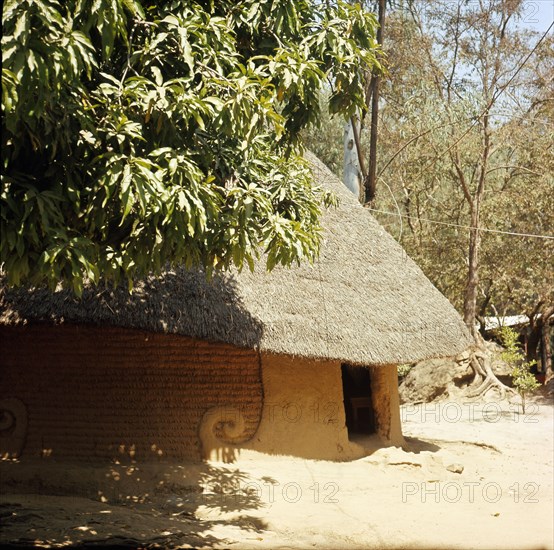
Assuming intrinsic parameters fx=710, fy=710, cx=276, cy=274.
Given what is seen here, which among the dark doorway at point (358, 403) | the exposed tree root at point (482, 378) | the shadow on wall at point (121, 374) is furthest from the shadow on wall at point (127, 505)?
the exposed tree root at point (482, 378)

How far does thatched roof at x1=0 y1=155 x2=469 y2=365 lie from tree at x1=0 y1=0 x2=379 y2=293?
2622mm

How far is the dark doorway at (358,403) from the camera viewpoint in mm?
11914

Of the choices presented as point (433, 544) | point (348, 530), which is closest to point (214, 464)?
point (348, 530)

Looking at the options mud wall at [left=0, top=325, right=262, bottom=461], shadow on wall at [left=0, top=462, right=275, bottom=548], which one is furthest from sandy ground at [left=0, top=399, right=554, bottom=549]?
mud wall at [left=0, top=325, right=262, bottom=461]

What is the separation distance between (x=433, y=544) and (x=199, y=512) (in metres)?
2.32

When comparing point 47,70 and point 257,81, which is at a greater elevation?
point 257,81

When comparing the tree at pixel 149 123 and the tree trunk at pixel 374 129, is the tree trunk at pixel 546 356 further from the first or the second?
the tree at pixel 149 123

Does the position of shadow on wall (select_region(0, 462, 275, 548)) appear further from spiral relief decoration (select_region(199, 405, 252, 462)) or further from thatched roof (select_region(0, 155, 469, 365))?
thatched roof (select_region(0, 155, 469, 365))

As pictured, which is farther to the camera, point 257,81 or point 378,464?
point 378,464

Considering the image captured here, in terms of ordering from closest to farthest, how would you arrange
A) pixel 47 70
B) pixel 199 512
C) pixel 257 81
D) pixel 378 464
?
pixel 47 70, pixel 257 81, pixel 199 512, pixel 378 464

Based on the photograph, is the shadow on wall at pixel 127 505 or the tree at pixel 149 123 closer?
the tree at pixel 149 123

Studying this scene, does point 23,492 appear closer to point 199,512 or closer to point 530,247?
point 199,512

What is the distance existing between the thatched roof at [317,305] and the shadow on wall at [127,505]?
1.58 meters

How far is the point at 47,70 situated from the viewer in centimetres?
371
